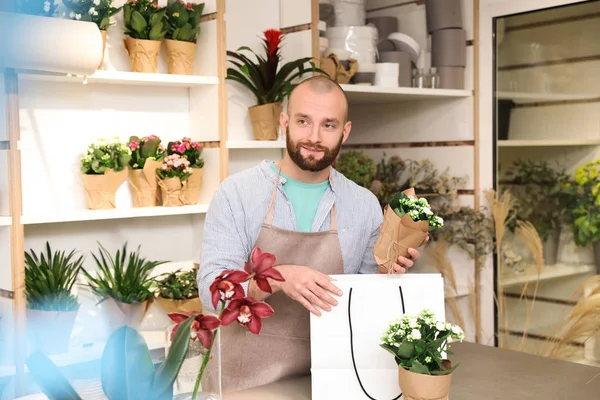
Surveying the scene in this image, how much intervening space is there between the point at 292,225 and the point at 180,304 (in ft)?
3.13

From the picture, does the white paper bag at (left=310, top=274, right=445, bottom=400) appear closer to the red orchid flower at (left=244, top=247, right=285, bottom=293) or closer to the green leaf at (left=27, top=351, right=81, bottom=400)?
the red orchid flower at (left=244, top=247, right=285, bottom=293)

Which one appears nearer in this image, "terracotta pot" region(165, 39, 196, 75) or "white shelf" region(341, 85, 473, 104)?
"terracotta pot" region(165, 39, 196, 75)

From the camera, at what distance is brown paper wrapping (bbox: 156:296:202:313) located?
106 inches

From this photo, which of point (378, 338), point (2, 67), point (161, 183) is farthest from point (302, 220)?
point (2, 67)

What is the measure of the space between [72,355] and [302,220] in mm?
1086

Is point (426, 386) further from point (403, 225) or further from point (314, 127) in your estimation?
point (314, 127)

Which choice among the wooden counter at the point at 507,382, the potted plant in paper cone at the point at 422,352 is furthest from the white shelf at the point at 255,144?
the potted plant in paper cone at the point at 422,352

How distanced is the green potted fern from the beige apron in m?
0.89

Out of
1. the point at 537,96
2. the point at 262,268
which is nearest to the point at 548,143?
the point at 537,96

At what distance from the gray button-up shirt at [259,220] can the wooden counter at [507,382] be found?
334mm

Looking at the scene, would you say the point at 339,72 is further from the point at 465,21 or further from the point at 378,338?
the point at 378,338

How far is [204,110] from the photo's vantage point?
2.95m

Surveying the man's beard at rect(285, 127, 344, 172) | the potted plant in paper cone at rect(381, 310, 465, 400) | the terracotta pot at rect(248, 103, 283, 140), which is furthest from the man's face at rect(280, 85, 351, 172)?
the terracotta pot at rect(248, 103, 283, 140)

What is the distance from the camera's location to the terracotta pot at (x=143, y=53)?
2693 millimetres
